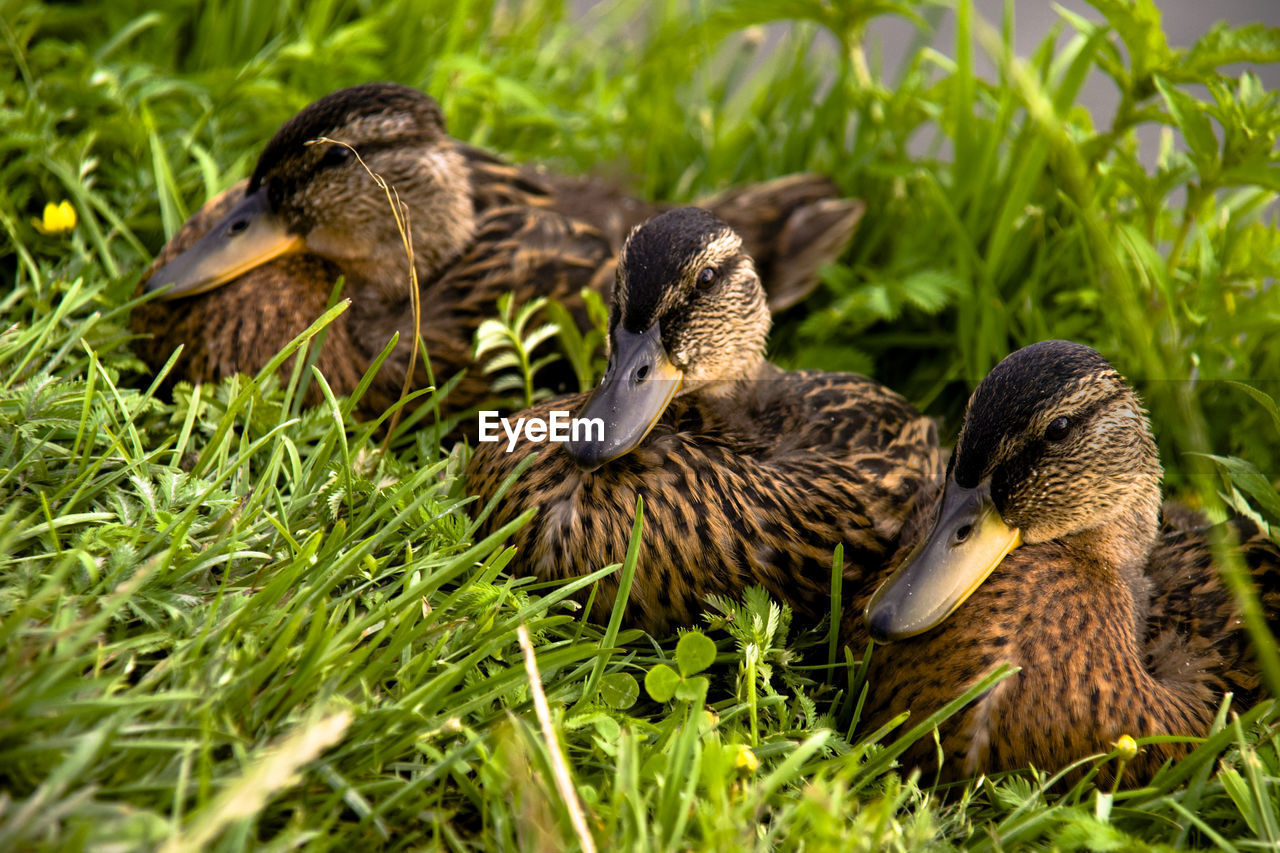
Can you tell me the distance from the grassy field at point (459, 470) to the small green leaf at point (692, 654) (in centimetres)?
1

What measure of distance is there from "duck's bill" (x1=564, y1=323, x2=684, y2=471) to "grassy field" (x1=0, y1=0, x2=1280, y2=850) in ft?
1.07

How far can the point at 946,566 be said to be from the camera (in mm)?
2180

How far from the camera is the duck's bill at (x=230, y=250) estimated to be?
9.66 ft

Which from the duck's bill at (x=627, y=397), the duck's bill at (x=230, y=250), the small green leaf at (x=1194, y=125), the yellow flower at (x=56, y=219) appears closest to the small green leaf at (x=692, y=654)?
the duck's bill at (x=627, y=397)

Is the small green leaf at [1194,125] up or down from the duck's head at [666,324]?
up

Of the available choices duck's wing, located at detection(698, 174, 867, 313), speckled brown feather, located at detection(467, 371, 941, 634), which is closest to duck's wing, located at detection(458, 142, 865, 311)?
duck's wing, located at detection(698, 174, 867, 313)

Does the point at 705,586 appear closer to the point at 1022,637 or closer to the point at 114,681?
the point at 1022,637

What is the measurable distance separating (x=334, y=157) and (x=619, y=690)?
71.8 inches

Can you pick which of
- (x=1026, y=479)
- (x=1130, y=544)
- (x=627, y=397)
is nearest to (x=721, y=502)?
(x=627, y=397)

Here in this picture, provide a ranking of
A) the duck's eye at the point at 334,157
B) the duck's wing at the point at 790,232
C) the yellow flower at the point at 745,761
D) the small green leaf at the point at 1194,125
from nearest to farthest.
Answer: the yellow flower at the point at 745,761
the small green leaf at the point at 1194,125
the duck's eye at the point at 334,157
the duck's wing at the point at 790,232

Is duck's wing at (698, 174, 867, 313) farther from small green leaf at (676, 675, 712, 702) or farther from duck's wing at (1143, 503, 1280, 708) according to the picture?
small green leaf at (676, 675, 712, 702)

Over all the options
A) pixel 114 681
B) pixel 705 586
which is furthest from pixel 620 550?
pixel 114 681

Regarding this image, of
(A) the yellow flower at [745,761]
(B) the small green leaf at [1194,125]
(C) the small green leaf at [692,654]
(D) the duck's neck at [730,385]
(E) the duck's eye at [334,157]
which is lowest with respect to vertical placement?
(A) the yellow flower at [745,761]

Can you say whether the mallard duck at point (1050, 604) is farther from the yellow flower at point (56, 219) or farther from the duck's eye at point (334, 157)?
the yellow flower at point (56, 219)
